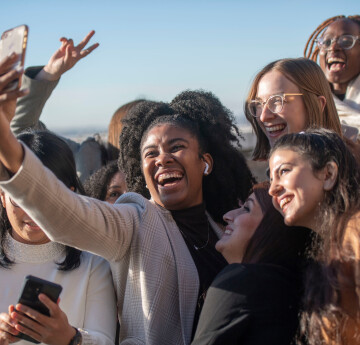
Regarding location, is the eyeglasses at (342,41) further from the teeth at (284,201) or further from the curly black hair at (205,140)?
the teeth at (284,201)

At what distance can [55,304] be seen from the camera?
2.30 meters

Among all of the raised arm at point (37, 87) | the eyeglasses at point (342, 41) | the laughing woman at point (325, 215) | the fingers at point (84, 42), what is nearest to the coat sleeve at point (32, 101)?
the raised arm at point (37, 87)

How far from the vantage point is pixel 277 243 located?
2400 mm

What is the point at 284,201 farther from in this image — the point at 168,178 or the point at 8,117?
the point at 8,117

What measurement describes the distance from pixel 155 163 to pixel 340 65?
1.98 metres

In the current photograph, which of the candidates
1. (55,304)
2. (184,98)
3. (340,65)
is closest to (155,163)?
(184,98)

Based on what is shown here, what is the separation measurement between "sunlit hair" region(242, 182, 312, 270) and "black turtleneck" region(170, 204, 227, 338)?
363 millimetres

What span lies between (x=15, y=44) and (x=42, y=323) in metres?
1.04

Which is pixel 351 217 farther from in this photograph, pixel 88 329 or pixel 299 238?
pixel 88 329

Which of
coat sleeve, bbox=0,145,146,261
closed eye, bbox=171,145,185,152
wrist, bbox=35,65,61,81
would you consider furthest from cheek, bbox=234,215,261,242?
wrist, bbox=35,65,61,81

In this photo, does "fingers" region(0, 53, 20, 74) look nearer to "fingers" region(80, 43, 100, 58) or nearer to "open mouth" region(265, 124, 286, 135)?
"fingers" region(80, 43, 100, 58)

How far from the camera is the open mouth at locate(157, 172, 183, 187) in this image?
305 cm

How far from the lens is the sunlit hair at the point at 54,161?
2.77 m

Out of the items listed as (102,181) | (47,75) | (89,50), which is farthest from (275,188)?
(102,181)
